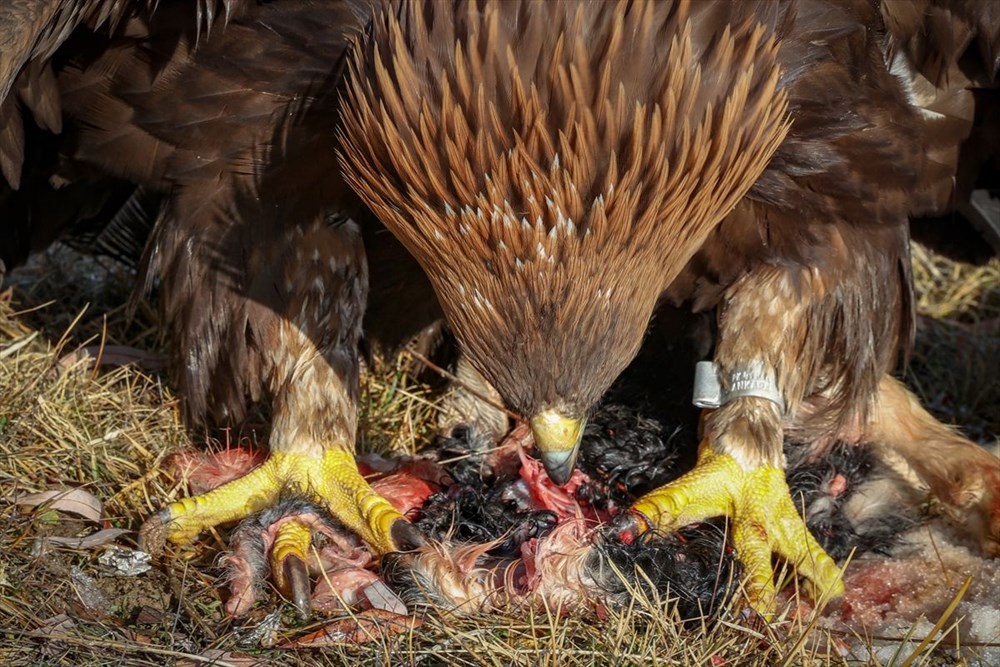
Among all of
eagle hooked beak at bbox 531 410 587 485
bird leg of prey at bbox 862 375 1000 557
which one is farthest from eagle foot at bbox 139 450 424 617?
bird leg of prey at bbox 862 375 1000 557

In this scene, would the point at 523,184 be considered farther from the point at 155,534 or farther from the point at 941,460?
the point at 941,460

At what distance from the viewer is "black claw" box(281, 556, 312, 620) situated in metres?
3.01

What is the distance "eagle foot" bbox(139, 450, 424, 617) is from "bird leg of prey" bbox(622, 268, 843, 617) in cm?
70

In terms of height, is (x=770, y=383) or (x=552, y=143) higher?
(x=552, y=143)

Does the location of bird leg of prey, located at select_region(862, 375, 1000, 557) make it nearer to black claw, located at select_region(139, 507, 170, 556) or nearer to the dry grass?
the dry grass

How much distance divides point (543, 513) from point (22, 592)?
1.32m

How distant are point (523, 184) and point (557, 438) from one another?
0.66 meters

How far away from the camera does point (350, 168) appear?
285cm

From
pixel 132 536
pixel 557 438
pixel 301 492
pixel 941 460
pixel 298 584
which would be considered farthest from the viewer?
pixel 941 460

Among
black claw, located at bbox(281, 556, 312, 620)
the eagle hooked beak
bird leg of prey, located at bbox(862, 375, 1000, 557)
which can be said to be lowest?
bird leg of prey, located at bbox(862, 375, 1000, 557)

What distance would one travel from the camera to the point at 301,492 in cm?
347

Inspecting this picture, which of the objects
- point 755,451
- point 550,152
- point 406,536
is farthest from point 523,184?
point 755,451

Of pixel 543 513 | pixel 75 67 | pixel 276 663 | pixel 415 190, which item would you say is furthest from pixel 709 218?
pixel 75 67

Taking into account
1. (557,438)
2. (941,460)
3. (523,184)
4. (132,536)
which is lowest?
(941,460)
